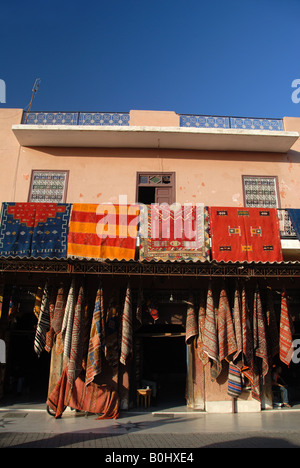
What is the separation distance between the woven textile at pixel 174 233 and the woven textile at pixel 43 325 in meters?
2.52

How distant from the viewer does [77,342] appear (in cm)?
725

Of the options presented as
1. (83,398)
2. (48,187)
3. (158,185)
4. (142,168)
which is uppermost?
(142,168)

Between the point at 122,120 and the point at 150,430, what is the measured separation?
27.5 ft

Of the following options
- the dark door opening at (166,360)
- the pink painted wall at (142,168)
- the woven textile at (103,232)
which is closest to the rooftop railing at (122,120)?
the pink painted wall at (142,168)

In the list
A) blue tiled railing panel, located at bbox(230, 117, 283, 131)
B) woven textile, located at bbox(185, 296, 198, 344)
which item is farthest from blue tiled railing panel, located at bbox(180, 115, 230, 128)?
woven textile, located at bbox(185, 296, 198, 344)

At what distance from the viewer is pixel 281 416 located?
24.8ft

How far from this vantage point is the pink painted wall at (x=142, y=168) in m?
9.88

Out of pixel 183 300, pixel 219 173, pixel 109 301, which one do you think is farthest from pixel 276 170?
pixel 109 301

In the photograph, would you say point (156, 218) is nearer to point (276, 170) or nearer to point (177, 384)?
point (276, 170)

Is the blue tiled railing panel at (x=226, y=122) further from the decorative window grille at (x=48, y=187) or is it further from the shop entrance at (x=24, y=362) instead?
the shop entrance at (x=24, y=362)

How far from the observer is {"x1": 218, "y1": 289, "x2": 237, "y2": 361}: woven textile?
7.51 m

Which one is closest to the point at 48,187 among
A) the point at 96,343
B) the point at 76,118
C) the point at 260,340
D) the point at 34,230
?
the point at 34,230

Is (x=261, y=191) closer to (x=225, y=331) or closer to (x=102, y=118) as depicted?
(x=225, y=331)

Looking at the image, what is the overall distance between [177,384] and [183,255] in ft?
20.0
